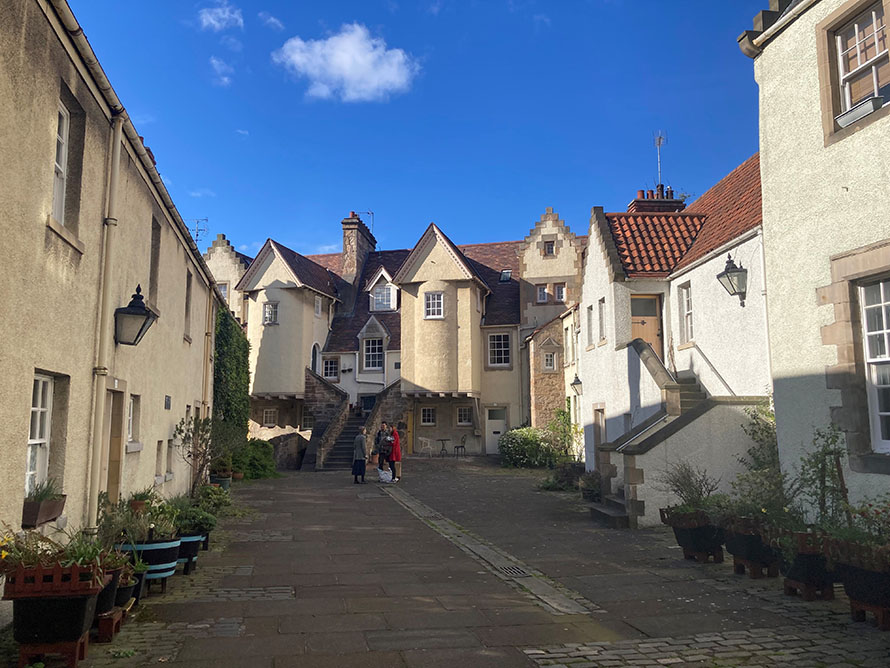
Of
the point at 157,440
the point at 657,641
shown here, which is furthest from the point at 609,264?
the point at 657,641

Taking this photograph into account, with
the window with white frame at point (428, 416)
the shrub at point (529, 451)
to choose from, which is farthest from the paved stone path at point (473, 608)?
the window with white frame at point (428, 416)

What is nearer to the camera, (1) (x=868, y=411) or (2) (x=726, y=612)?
(2) (x=726, y=612)

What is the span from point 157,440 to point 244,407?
1336cm

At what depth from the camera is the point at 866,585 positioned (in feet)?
21.0

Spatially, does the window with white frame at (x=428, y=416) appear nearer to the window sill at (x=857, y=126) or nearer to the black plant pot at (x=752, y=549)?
the black plant pot at (x=752, y=549)

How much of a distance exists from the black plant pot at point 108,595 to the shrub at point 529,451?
23.3 metres

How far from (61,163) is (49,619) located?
15.0 ft

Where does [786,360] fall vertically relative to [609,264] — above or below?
below

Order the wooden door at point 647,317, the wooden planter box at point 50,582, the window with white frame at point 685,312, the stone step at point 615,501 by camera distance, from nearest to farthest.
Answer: the wooden planter box at point 50,582 → the stone step at point 615,501 → the window with white frame at point 685,312 → the wooden door at point 647,317

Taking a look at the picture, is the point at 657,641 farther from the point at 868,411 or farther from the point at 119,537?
the point at 119,537

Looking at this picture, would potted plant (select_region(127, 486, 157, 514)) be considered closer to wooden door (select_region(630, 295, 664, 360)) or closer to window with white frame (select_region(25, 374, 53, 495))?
window with white frame (select_region(25, 374, 53, 495))

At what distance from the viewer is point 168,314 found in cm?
1272

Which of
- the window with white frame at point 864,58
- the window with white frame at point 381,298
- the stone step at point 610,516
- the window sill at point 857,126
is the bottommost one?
the stone step at point 610,516

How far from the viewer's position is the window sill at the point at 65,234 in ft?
21.8
